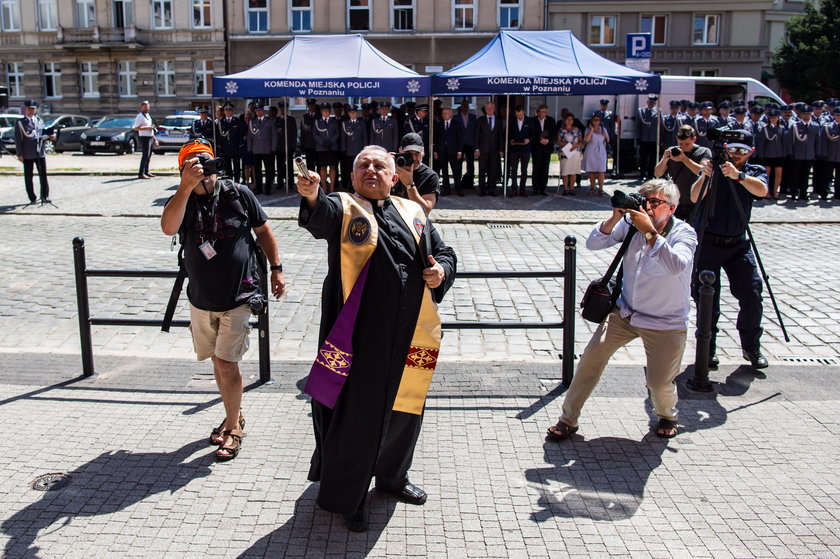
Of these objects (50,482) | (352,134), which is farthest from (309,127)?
(50,482)

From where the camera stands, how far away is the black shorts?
17641mm

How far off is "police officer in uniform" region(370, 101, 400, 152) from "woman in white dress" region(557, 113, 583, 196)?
12.0ft

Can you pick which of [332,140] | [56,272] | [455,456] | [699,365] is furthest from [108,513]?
[332,140]

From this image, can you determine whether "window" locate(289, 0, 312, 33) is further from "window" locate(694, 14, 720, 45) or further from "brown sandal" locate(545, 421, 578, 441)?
"brown sandal" locate(545, 421, 578, 441)

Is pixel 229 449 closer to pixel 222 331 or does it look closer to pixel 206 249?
pixel 222 331

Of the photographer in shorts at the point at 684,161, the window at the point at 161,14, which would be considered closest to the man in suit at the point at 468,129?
the photographer in shorts at the point at 684,161

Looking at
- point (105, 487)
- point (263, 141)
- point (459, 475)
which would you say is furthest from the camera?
point (263, 141)

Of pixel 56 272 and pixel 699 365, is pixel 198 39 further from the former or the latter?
pixel 699 365

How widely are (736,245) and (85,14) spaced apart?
149 ft

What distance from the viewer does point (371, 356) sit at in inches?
158

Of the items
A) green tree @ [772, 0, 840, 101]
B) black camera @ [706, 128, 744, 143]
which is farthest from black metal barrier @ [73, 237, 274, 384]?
green tree @ [772, 0, 840, 101]

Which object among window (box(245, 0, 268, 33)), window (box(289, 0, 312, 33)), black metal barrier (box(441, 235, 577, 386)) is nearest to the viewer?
black metal barrier (box(441, 235, 577, 386))

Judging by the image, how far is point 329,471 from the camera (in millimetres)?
4066

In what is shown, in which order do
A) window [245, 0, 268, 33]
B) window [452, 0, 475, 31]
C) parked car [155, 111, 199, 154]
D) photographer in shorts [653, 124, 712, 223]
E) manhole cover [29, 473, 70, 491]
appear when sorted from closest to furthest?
manhole cover [29, 473, 70, 491], photographer in shorts [653, 124, 712, 223], parked car [155, 111, 199, 154], window [452, 0, 475, 31], window [245, 0, 268, 33]
